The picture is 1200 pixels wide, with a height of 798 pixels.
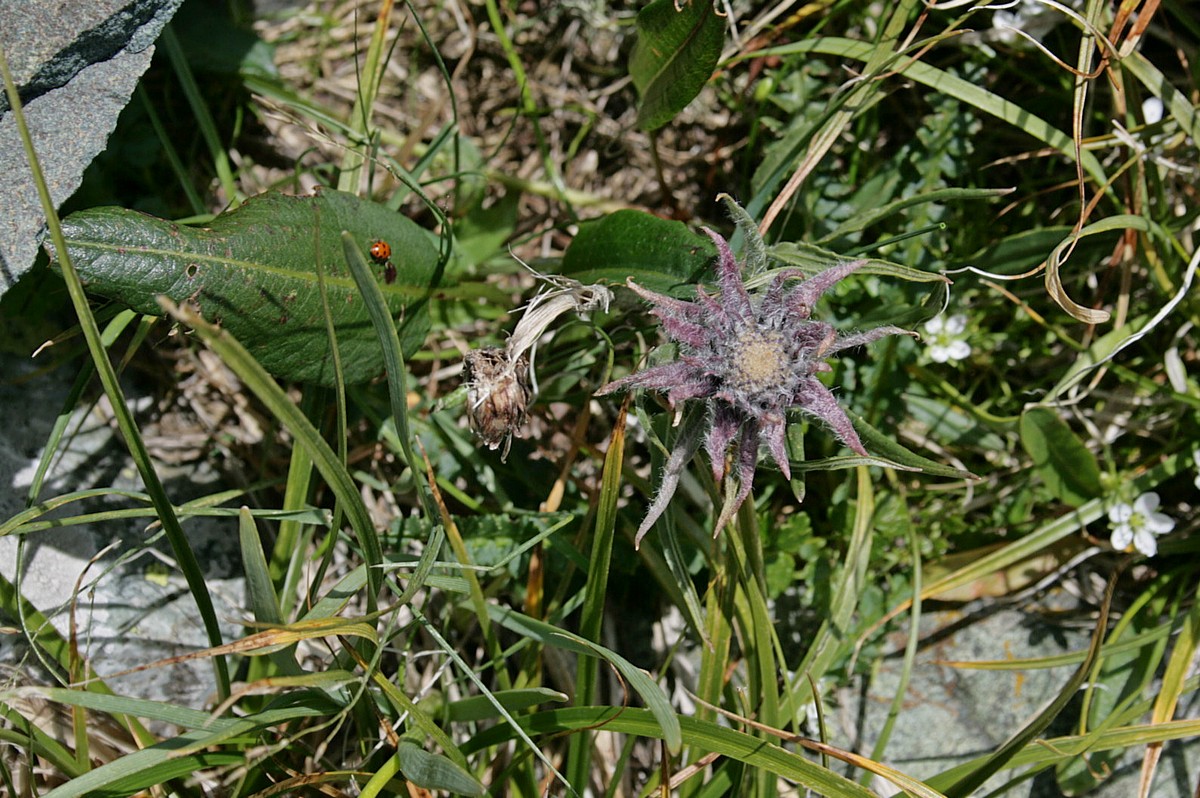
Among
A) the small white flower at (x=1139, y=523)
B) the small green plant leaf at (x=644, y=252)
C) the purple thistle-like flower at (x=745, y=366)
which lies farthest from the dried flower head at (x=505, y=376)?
the small white flower at (x=1139, y=523)

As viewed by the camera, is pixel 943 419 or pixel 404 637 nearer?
pixel 404 637

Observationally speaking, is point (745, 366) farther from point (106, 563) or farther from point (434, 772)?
point (106, 563)

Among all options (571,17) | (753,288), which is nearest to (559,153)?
(571,17)

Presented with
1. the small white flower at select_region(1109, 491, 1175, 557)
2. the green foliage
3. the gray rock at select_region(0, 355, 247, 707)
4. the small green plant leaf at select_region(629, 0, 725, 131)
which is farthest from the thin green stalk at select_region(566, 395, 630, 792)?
the small white flower at select_region(1109, 491, 1175, 557)

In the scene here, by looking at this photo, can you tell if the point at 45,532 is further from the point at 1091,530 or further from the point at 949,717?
the point at 1091,530

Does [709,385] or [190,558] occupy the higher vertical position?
[709,385]

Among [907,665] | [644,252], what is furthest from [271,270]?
[907,665]

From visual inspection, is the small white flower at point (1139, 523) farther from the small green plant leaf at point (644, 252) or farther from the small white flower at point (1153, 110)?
the small green plant leaf at point (644, 252)
